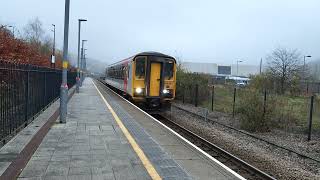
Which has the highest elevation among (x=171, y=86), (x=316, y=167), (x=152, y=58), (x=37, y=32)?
(x=37, y=32)

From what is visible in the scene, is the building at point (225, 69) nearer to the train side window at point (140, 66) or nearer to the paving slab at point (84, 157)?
the train side window at point (140, 66)

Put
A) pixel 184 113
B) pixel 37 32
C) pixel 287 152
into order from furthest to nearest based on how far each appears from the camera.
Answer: pixel 37 32 < pixel 184 113 < pixel 287 152

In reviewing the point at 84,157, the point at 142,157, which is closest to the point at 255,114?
the point at 142,157

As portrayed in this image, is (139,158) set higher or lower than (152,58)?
lower

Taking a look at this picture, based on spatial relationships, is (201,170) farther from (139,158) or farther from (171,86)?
(171,86)

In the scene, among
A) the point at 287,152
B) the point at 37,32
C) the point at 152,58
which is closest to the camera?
the point at 287,152

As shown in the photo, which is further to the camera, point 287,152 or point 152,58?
point 152,58

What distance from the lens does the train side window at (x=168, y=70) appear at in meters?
22.9

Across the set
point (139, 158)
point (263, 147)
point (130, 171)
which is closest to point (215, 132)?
point (263, 147)

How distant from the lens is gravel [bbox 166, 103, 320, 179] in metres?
10.5

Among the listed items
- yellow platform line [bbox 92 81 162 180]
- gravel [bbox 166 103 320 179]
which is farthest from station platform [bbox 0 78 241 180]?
gravel [bbox 166 103 320 179]

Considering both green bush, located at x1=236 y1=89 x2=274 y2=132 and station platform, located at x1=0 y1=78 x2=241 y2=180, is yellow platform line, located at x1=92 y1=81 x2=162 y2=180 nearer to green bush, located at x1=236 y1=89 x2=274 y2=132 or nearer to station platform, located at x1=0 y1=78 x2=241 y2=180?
station platform, located at x1=0 y1=78 x2=241 y2=180

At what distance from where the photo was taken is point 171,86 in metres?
23.0

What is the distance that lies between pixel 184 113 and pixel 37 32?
200 feet
